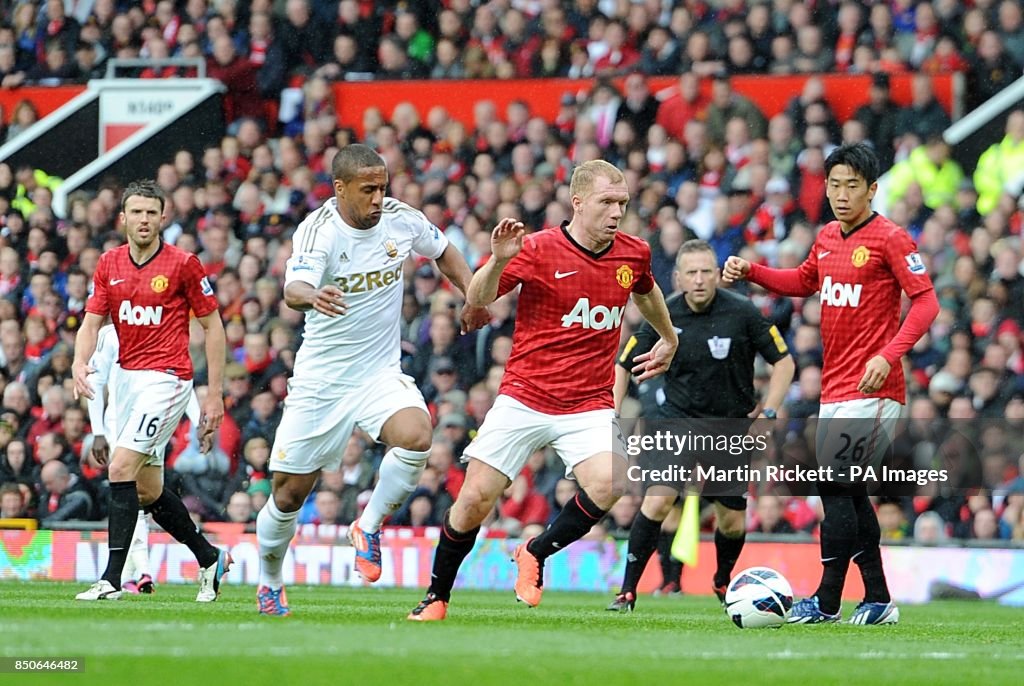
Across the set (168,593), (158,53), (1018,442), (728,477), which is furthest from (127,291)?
(158,53)

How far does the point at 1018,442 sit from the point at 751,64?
228 inches

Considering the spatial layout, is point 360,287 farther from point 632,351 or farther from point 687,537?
point 687,537

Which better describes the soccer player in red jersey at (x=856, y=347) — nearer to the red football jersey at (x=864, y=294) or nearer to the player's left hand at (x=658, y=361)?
the red football jersey at (x=864, y=294)

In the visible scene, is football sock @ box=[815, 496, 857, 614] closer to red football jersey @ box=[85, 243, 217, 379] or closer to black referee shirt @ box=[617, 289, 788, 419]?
black referee shirt @ box=[617, 289, 788, 419]

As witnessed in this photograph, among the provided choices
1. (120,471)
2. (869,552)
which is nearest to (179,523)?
(120,471)

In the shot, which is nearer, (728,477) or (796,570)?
(728,477)

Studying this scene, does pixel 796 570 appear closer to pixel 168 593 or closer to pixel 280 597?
pixel 168 593

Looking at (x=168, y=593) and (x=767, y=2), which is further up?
(x=767, y=2)

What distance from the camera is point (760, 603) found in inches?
346

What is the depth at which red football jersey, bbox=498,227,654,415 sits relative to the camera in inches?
340

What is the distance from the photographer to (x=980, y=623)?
10367 mm

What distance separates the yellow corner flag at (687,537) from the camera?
13023mm

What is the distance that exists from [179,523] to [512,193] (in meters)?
7.24

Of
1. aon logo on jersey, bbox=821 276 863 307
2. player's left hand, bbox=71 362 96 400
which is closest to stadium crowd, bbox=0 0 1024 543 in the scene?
aon logo on jersey, bbox=821 276 863 307
